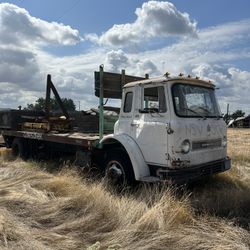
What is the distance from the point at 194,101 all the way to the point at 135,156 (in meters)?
1.61

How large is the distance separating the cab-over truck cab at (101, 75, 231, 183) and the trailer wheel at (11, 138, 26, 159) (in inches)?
197

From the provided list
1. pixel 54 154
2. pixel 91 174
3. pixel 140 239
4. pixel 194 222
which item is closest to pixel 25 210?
pixel 140 239

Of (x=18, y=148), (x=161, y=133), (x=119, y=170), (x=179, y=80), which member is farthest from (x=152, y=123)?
(x=18, y=148)

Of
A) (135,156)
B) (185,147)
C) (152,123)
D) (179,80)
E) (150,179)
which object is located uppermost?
(179,80)

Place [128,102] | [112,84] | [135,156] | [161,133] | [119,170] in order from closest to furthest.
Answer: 1. [161,133]
2. [135,156]
3. [119,170]
4. [128,102]
5. [112,84]

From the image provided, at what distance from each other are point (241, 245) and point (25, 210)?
323 centimetres

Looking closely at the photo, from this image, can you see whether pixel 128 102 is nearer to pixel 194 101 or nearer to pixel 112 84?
pixel 112 84

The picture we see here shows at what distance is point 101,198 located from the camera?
6586mm

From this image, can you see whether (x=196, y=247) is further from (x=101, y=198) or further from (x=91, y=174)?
(x=91, y=174)

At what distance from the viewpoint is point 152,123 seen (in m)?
7.62

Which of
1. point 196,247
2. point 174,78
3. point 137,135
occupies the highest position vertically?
point 174,78

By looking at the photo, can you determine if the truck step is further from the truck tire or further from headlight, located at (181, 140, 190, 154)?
headlight, located at (181, 140, 190, 154)

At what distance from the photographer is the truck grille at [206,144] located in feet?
24.6

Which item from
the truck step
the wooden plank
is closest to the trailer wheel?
the wooden plank
